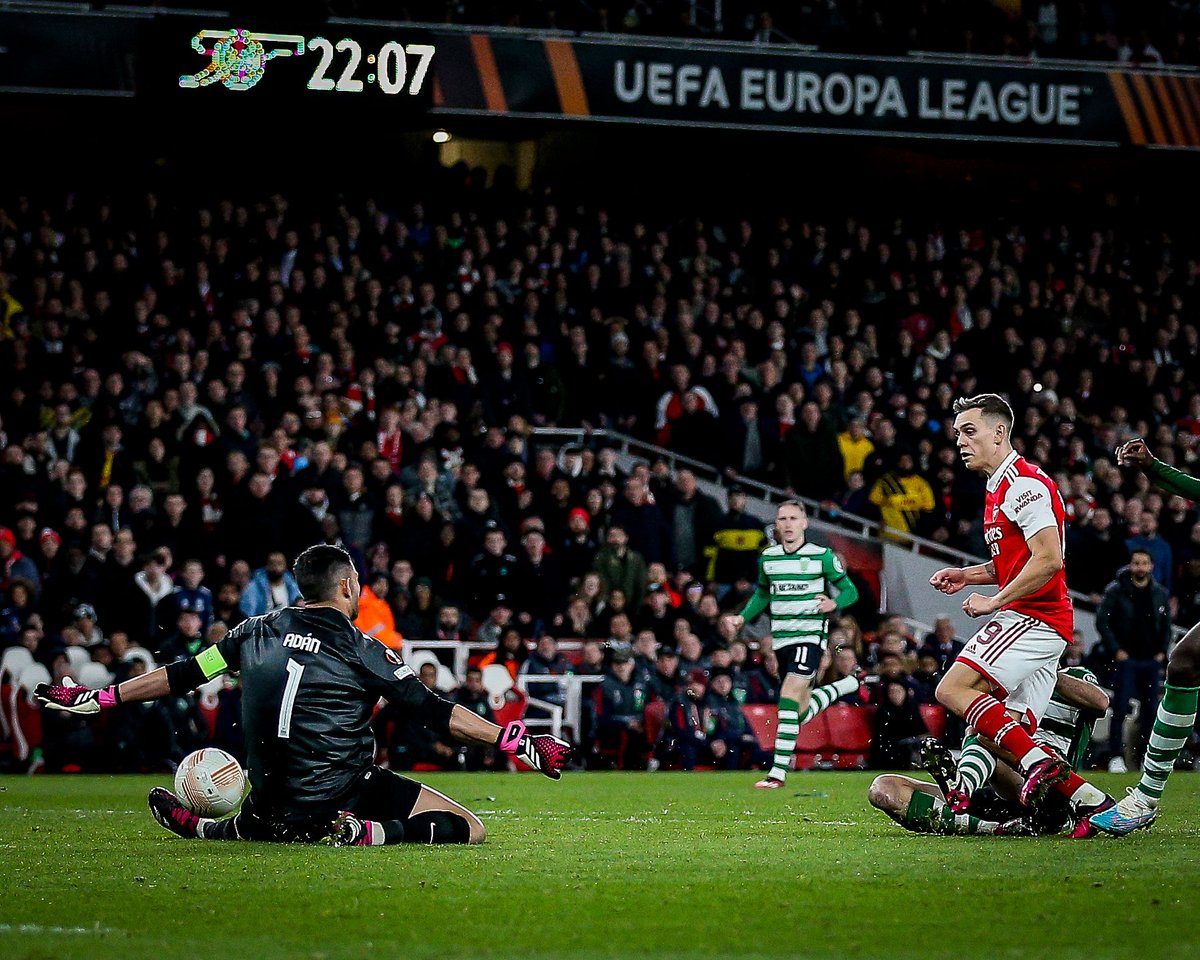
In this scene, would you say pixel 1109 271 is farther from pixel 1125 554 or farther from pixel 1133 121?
pixel 1125 554

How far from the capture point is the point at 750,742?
16.6 meters

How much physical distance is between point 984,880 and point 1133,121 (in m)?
19.7

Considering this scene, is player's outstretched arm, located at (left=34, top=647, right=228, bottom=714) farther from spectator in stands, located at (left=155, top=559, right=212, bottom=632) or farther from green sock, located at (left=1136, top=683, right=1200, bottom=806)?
spectator in stands, located at (left=155, top=559, right=212, bottom=632)

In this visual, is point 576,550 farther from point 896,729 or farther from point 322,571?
point 322,571

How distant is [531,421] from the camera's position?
2030cm

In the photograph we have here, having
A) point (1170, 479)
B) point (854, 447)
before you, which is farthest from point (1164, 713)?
point (854, 447)

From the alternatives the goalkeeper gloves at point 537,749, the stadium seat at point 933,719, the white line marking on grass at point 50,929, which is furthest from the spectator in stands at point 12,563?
the white line marking on grass at point 50,929

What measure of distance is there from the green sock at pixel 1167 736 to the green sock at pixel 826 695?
508cm

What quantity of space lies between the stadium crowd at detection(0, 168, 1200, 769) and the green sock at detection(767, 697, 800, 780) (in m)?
2.70

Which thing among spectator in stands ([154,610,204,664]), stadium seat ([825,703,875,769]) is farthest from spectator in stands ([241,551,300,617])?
stadium seat ([825,703,875,769])

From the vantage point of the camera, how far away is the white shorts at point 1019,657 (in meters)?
8.02

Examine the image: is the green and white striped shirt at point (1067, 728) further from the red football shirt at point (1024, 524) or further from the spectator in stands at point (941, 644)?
the spectator in stands at point (941, 644)

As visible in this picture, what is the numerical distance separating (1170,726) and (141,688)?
4722 millimetres

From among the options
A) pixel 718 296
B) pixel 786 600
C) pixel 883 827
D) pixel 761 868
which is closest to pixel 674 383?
pixel 718 296
